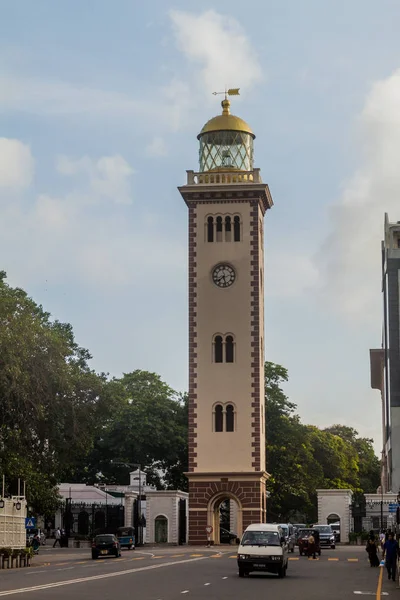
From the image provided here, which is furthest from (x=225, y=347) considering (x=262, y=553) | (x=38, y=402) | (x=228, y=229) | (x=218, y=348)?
(x=262, y=553)

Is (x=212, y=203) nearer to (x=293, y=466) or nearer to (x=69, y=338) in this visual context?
(x=69, y=338)

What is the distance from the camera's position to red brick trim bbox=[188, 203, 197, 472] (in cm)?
7206

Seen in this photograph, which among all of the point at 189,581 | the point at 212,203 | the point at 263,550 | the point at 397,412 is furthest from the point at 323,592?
the point at 397,412

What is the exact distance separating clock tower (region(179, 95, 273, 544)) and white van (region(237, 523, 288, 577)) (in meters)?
32.4

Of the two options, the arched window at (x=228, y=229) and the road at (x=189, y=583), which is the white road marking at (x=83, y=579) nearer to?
the road at (x=189, y=583)

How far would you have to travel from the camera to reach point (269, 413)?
96.3 m

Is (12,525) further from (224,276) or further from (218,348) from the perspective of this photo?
(224,276)

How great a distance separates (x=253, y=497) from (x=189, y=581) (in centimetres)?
3768

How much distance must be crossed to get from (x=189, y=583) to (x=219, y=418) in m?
39.4

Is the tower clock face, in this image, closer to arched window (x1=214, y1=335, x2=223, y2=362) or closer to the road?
arched window (x1=214, y1=335, x2=223, y2=362)

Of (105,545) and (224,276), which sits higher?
(224,276)

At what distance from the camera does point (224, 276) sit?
2918 inches

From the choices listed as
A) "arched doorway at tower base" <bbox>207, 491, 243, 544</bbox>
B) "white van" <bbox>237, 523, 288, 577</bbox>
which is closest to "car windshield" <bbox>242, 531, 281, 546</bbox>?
"white van" <bbox>237, 523, 288, 577</bbox>

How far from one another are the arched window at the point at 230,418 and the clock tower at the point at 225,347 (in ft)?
0.20
